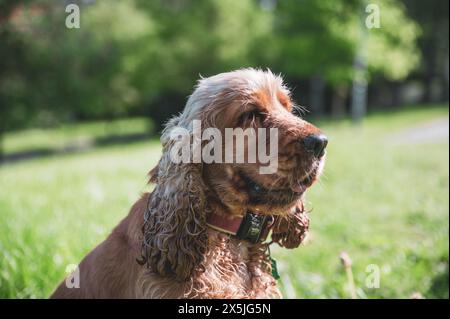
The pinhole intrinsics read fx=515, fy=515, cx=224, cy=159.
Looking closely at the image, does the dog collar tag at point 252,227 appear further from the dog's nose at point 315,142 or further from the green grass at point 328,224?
the green grass at point 328,224

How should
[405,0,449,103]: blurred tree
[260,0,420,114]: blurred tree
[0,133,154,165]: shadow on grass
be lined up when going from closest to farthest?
[260,0,420,114]: blurred tree < [0,133,154,165]: shadow on grass < [405,0,449,103]: blurred tree

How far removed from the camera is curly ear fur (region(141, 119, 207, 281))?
2373mm

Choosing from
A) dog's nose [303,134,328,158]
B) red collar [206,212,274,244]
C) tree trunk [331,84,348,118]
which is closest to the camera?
dog's nose [303,134,328,158]

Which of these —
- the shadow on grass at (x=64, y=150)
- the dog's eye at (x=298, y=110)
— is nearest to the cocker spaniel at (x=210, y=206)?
the dog's eye at (x=298, y=110)

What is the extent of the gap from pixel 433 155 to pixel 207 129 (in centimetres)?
858

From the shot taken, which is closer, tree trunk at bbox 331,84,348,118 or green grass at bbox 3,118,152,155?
green grass at bbox 3,118,152,155

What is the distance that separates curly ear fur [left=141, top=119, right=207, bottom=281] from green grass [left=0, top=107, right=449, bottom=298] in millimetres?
970

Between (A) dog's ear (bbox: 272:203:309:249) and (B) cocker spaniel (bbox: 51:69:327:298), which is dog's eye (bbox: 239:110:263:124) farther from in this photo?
(A) dog's ear (bbox: 272:203:309:249)

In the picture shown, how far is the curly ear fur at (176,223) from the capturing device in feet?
7.79

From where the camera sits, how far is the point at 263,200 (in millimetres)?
2410

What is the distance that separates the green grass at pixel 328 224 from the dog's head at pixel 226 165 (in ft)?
2.93

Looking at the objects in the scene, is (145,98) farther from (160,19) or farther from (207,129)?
(207,129)

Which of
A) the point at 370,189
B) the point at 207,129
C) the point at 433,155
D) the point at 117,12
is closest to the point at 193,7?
the point at 117,12

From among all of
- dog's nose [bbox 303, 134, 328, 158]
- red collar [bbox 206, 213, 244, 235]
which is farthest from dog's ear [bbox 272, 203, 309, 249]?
dog's nose [bbox 303, 134, 328, 158]
